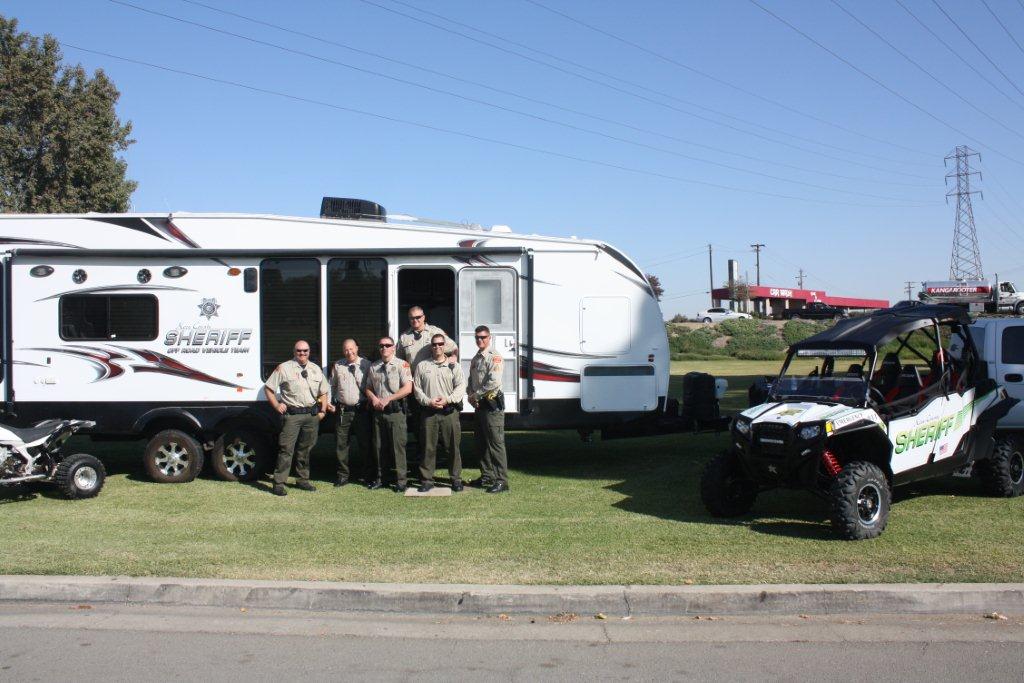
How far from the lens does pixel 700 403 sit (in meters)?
12.4

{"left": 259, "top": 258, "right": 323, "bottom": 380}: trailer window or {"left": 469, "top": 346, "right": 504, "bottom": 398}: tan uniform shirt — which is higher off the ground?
{"left": 259, "top": 258, "right": 323, "bottom": 380}: trailer window

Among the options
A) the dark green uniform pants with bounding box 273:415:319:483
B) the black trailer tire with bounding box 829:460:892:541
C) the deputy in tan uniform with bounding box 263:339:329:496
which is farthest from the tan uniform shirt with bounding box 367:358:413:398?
the black trailer tire with bounding box 829:460:892:541

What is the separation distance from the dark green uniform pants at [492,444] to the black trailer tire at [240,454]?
280cm

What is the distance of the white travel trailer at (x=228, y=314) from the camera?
11.6 meters

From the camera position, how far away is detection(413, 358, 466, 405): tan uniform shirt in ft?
35.3

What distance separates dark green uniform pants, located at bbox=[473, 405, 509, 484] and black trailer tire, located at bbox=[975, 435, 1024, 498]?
16.9 ft

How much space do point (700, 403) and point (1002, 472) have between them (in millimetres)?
3746

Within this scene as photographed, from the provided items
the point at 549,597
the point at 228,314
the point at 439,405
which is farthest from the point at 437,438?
the point at 549,597

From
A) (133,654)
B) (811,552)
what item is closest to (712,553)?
(811,552)

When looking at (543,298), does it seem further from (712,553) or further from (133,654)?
(133,654)

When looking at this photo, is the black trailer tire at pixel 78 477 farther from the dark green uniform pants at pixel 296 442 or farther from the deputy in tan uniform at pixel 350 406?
the deputy in tan uniform at pixel 350 406

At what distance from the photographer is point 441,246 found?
11.8m

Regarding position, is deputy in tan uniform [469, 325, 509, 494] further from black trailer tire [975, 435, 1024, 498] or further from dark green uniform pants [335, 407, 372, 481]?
black trailer tire [975, 435, 1024, 498]

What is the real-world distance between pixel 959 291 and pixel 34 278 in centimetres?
3662
